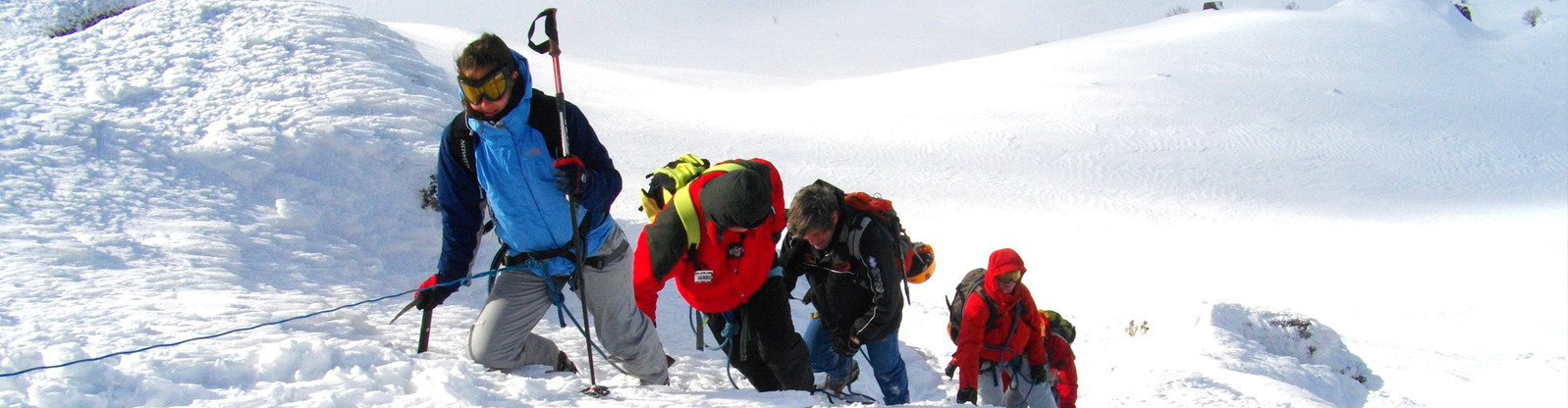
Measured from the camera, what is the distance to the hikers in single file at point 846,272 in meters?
Answer: 4.23

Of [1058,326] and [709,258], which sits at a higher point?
[709,258]

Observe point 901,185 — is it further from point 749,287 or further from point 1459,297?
point 749,287

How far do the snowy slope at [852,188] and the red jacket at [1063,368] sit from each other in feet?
3.13

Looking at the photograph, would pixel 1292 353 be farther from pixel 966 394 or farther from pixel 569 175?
pixel 569 175

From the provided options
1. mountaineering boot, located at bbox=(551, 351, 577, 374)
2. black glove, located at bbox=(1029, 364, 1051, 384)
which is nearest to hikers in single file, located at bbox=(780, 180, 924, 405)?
black glove, located at bbox=(1029, 364, 1051, 384)

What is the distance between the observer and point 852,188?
48.6ft

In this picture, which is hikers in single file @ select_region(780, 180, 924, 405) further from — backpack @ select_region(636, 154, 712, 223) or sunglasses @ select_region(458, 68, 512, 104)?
sunglasses @ select_region(458, 68, 512, 104)

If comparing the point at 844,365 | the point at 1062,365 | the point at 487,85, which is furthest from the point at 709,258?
the point at 1062,365

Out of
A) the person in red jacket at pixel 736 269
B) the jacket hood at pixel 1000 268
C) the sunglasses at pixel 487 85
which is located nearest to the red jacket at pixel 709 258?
the person in red jacket at pixel 736 269

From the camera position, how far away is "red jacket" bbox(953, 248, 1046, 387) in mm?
4740

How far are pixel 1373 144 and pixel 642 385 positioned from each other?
19.5 m

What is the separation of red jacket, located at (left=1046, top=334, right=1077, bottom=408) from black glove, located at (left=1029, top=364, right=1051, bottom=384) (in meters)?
0.23

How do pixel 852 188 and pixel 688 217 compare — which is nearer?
pixel 688 217

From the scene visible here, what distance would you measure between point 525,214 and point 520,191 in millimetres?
126
